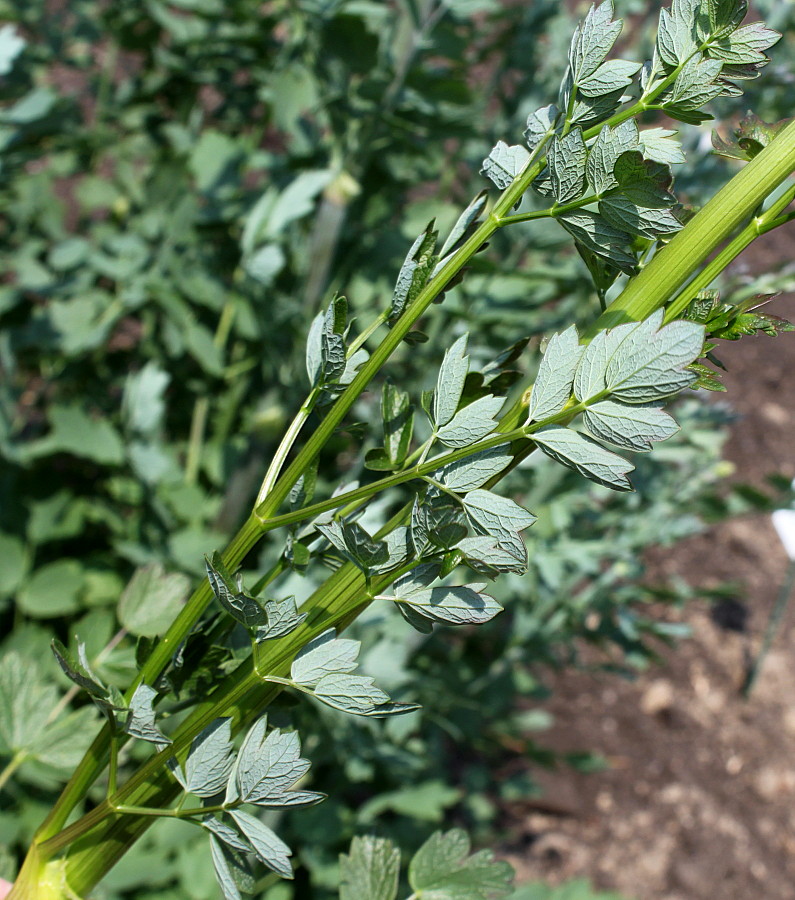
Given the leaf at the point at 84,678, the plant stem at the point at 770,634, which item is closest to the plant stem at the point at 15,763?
the leaf at the point at 84,678

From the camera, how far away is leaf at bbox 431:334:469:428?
308 mm

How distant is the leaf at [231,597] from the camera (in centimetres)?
29

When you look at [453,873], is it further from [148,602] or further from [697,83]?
[697,83]

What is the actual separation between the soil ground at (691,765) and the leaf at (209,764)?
1282mm

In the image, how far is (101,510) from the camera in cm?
110

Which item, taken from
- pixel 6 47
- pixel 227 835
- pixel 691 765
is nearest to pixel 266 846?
pixel 227 835

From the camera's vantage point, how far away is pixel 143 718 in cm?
30

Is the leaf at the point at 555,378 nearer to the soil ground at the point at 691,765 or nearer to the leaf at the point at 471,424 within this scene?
the leaf at the point at 471,424

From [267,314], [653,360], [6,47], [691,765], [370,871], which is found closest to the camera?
[653,360]

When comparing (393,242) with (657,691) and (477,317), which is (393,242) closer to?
(477,317)

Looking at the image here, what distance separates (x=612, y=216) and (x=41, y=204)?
3.21 ft

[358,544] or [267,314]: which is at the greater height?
[358,544]

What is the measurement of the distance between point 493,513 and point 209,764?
0.46ft

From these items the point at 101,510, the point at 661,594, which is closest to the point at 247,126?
the point at 101,510
